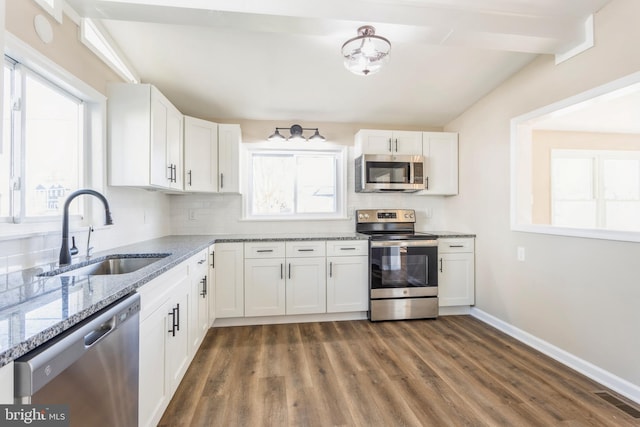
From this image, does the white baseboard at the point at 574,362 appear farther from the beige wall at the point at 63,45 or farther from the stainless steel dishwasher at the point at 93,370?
the beige wall at the point at 63,45

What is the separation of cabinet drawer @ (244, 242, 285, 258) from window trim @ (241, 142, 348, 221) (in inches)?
25.0

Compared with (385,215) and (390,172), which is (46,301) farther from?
(385,215)

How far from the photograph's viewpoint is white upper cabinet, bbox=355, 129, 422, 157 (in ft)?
11.4

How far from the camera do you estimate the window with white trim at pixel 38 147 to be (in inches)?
59.7

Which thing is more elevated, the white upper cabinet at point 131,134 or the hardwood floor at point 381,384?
the white upper cabinet at point 131,134

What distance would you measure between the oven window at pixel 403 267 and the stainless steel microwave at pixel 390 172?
29.4 inches

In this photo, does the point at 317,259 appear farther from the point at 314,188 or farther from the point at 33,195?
the point at 33,195

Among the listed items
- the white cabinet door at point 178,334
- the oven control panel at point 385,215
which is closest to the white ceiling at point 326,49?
the oven control panel at point 385,215

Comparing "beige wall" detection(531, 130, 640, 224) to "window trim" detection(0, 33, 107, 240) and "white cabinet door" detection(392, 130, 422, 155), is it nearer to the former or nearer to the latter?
"white cabinet door" detection(392, 130, 422, 155)

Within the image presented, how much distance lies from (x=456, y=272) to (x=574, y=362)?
127 cm

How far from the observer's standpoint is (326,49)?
8.31ft

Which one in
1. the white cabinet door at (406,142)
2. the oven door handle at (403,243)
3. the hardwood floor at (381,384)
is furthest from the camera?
the white cabinet door at (406,142)

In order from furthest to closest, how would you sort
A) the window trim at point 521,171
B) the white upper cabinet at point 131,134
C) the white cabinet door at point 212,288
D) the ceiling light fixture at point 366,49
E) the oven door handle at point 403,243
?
the oven door handle at point 403,243, the white cabinet door at point 212,288, the window trim at point 521,171, the white upper cabinet at point 131,134, the ceiling light fixture at point 366,49

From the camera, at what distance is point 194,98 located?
10.2 feet
